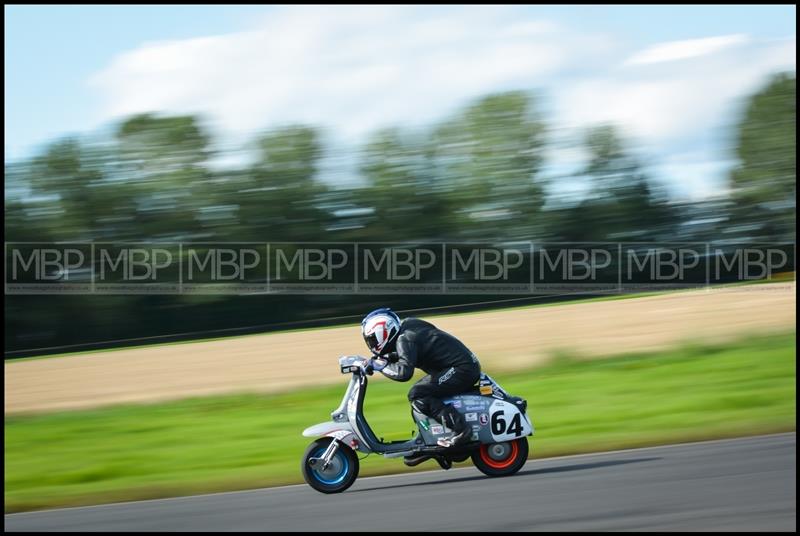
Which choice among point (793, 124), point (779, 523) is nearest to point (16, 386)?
point (779, 523)

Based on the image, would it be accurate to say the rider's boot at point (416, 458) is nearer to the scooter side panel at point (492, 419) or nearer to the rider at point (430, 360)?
the rider at point (430, 360)

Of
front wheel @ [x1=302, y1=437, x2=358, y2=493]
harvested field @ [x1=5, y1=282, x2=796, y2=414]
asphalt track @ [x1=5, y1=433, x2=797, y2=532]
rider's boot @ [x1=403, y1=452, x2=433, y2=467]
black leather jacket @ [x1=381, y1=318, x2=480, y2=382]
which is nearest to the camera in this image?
asphalt track @ [x1=5, y1=433, x2=797, y2=532]

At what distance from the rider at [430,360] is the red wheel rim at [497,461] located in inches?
12.0

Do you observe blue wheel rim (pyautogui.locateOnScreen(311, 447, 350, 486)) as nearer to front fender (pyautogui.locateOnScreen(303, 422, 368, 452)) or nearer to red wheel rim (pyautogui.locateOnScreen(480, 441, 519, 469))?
front fender (pyautogui.locateOnScreen(303, 422, 368, 452))

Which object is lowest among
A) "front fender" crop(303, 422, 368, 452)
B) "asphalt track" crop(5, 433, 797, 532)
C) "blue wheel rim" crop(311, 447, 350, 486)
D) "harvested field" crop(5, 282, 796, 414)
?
"asphalt track" crop(5, 433, 797, 532)

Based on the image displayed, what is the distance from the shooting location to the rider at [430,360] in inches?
355

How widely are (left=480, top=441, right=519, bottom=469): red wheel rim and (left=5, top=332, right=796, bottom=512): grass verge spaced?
1458 mm

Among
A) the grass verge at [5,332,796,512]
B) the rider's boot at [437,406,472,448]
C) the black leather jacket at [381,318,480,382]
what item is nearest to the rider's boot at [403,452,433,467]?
the rider's boot at [437,406,472,448]

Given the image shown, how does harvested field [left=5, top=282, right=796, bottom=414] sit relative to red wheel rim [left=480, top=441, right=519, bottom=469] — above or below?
above

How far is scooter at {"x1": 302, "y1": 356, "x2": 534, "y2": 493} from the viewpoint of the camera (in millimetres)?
8859

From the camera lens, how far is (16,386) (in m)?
19.8

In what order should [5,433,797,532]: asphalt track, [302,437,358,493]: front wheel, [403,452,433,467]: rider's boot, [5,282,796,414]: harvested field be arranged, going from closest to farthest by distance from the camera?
1. [5,433,797,532]: asphalt track
2. [302,437,358,493]: front wheel
3. [403,452,433,467]: rider's boot
4. [5,282,796,414]: harvested field

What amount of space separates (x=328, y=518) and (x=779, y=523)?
3191mm

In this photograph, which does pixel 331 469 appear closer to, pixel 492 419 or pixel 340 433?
pixel 340 433
